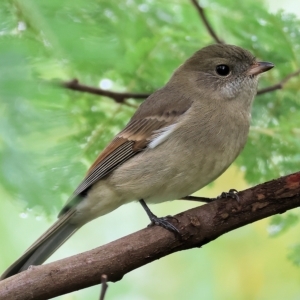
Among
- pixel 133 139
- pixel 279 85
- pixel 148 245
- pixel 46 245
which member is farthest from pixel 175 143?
pixel 46 245

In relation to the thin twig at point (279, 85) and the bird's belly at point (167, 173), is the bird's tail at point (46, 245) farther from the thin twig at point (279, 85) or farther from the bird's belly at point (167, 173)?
the thin twig at point (279, 85)

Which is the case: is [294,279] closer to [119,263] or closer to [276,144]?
[276,144]

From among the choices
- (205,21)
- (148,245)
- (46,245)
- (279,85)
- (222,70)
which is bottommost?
(148,245)

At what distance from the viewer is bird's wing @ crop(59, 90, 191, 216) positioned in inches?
131

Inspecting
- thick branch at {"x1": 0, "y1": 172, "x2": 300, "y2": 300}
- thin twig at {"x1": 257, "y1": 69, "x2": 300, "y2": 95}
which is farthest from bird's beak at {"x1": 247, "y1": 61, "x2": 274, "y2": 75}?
thick branch at {"x1": 0, "y1": 172, "x2": 300, "y2": 300}

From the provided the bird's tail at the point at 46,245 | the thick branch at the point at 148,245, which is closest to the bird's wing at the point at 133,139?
the bird's tail at the point at 46,245

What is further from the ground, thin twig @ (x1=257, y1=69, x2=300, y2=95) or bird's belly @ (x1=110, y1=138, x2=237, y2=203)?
thin twig @ (x1=257, y1=69, x2=300, y2=95)

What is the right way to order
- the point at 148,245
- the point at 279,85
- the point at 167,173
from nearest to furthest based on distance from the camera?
the point at 148,245 < the point at 167,173 < the point at 279,85

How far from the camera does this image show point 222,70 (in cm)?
369

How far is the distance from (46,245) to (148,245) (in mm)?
1088

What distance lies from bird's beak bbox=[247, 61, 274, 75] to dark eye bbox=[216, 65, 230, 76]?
0.75 feet

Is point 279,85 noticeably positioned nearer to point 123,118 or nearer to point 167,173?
point 167,173

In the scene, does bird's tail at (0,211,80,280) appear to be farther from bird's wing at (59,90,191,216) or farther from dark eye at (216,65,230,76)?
dark eye at (216,65,230,76)

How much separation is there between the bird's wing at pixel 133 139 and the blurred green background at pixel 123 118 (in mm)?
82
